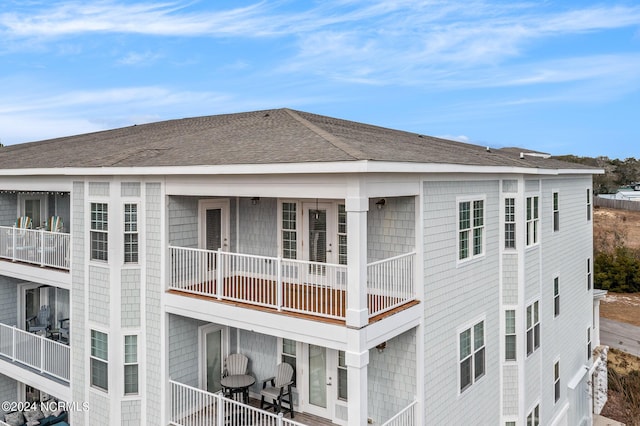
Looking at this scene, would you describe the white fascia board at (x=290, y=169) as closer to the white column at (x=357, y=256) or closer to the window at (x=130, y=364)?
the white column at (x=357, y=256)

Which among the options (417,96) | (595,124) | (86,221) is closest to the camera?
(86,221)

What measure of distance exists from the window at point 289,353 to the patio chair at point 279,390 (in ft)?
0.61

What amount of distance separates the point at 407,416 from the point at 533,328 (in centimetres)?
615

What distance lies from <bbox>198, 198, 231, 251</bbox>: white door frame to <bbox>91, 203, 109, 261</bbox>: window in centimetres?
215

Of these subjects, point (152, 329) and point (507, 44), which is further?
point (507, 44)

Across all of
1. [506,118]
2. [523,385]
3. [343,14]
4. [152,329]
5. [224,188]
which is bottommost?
[523,385]

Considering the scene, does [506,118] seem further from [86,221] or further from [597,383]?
[86,221]

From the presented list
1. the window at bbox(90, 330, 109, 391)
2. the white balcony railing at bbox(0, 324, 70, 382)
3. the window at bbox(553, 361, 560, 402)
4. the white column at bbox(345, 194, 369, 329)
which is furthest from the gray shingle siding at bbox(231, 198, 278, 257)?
the window at bbox(553, 361, 560, 402)

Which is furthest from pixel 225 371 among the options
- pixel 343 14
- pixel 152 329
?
pixel 343 14

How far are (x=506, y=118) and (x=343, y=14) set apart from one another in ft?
61.2

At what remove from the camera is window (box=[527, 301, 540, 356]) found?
13.3 meters

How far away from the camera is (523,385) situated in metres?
12.8

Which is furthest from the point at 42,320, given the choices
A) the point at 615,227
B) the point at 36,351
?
the point at 615,227

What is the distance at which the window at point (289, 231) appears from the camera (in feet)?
37.6
